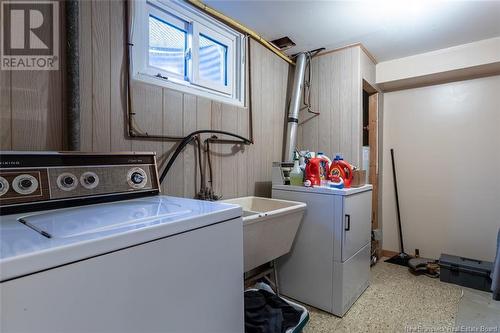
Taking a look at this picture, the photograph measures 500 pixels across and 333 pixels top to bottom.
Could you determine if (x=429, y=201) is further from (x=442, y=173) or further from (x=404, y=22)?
(x=404, y=22)

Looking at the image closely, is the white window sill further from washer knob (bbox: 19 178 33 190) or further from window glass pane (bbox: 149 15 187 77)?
washer knob (bbox: 19 178 33 190)

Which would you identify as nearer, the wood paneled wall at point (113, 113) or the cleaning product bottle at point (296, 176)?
the wood paneled wall at point (113, 113)

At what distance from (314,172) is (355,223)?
49cm

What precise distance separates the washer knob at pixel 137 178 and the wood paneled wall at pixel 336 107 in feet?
6.33

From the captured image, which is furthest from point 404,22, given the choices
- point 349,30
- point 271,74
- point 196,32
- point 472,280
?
point 472,280

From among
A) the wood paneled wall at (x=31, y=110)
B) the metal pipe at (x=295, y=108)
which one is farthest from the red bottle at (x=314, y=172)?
the wood paneled wall at (x=31, y=110)

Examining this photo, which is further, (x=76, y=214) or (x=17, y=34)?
(x=17, y=34)

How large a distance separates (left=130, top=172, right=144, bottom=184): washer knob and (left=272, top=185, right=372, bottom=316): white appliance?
1208 millimetres

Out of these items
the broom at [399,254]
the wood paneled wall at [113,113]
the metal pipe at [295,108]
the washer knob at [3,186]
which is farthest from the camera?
the broom at [399,254]

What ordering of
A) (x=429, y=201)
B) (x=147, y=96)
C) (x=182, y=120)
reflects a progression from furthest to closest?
(x=429, y=201) < (x=182, y=120) < (x=147, y=96)

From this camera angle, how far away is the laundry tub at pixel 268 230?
1439 mm

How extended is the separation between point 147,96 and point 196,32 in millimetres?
681

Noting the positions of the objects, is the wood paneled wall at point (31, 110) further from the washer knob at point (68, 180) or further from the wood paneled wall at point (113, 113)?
the washer knob at point (68, 180)

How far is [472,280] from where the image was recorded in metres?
2.27
